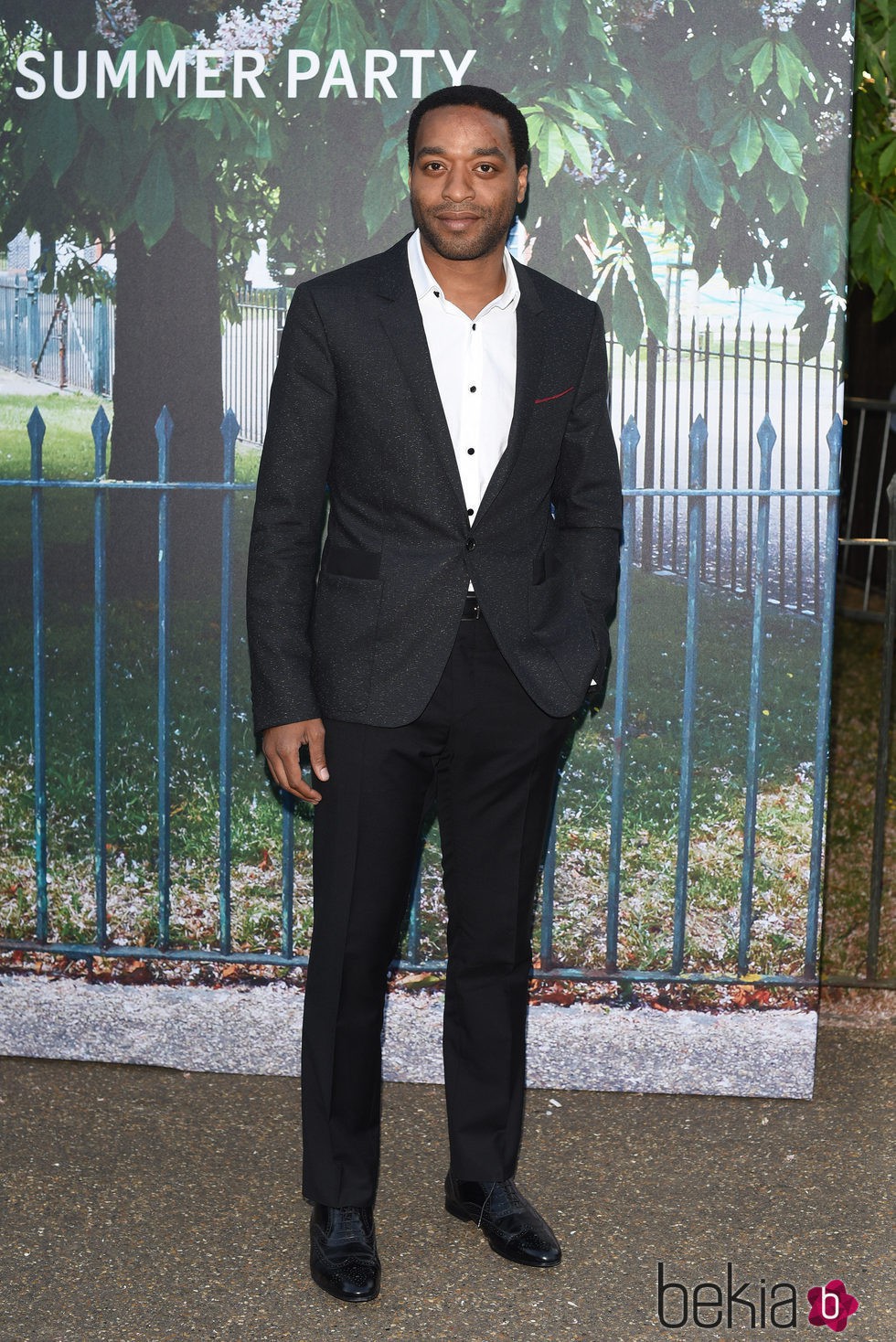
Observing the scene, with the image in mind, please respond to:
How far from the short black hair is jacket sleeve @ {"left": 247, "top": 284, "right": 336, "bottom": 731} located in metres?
0.46

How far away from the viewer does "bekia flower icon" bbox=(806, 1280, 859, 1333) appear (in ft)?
10.6

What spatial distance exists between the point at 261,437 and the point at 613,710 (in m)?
1.26

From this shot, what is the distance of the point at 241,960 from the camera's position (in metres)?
4.47

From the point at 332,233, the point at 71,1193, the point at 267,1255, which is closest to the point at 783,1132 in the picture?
the point at 267,1255

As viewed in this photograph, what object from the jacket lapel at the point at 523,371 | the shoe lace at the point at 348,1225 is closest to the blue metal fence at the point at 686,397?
the jacket lapel at the point at 523,371

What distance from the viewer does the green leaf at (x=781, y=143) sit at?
3.99 metres

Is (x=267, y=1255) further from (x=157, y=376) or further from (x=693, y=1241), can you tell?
(x=157, y=376)

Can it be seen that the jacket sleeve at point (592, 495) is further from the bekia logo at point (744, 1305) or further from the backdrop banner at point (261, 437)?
the bekia logo at point (744, 1305)

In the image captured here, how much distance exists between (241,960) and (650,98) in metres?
2.66

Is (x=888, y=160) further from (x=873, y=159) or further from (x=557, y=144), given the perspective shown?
(x=557, y=144)

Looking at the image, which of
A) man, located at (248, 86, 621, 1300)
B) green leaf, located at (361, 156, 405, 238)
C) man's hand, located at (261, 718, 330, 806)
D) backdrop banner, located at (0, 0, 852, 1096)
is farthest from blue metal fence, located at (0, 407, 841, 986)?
man's hand, located at (261, 718, 330, 806)

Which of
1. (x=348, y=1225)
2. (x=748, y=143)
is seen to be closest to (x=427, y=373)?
(x=748, y=143)

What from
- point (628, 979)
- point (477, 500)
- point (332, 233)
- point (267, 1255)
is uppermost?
point (332, 233)

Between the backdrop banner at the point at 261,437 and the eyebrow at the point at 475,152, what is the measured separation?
0.80m
